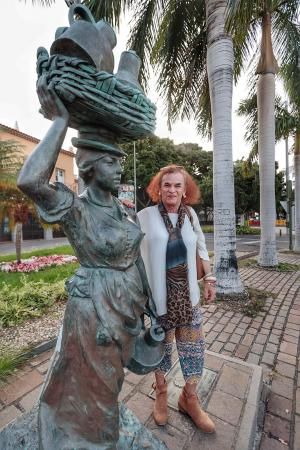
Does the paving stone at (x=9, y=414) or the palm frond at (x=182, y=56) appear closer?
the paving stone at (x=9, y=414)

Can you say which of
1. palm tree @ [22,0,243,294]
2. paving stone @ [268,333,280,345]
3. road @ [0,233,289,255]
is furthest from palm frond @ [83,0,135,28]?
road @ [0,233,289,255]

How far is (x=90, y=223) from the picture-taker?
132cm

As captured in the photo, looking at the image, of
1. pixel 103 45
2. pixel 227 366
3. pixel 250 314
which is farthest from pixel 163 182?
pixel 250 314

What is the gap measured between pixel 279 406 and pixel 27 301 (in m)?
3.89

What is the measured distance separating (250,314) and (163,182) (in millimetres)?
3519

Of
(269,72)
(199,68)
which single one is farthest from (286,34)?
(199,68)

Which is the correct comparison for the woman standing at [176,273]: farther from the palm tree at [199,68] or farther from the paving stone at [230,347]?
the palm tree at [199,68]

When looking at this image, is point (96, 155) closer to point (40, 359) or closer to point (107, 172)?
point (107, 172)

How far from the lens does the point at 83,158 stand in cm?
136

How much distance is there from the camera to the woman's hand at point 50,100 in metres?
1.20

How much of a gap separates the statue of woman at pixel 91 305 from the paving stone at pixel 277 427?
4.96 feet

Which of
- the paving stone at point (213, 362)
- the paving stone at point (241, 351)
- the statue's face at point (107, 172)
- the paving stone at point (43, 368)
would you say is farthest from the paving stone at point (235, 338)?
the statue's face at point (107, 172)

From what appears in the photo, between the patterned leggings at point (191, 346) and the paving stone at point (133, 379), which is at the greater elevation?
the patterned leggings at point (191, 346)

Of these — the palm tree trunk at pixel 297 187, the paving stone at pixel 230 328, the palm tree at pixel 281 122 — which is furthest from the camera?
the palm tree trunk at pixel 297 187
